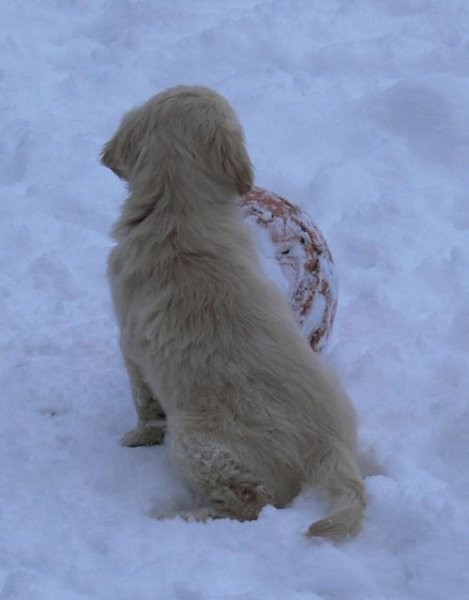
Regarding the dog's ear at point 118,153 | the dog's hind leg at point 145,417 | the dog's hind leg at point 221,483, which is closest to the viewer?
the dog's hind leg at point 221,483

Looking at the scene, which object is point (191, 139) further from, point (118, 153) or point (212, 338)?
point (212, 338)

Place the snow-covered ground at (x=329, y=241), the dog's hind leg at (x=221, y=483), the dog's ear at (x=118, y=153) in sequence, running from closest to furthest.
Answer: the snow-covered ground at (x=329, y=241), the dog's hind leg at (x=221, y=483), the dog's ear at (x=118, y=153)

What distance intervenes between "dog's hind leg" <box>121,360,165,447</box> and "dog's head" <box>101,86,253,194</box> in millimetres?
897

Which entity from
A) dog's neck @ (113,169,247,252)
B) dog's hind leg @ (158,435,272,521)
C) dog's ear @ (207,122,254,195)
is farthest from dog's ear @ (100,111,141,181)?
dog's hind leg @ (158,435,272,521)

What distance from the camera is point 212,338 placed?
402 cm

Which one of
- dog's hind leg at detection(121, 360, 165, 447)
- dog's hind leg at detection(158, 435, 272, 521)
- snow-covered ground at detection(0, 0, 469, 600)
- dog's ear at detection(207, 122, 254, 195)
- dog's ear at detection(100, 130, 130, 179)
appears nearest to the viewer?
snow-covered ground at detection(0, 0, 469, 600)

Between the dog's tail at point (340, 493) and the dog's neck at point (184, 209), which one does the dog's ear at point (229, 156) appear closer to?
the dog's neck at point (184, 209)

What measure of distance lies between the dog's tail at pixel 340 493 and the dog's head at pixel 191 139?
1208mm

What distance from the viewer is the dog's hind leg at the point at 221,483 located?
12.5 feet

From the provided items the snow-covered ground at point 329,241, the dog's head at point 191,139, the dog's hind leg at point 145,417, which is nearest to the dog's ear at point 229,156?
the dog's head at point 191,139

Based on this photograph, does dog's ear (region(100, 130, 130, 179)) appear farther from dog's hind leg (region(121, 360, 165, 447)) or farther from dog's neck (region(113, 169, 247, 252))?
dog's hind leg (region(121, 360, 165, 447))

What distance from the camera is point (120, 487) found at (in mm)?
4121

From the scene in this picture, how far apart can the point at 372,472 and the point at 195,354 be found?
912mm

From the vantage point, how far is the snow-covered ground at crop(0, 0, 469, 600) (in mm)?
3551
